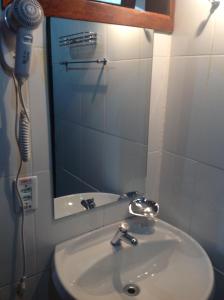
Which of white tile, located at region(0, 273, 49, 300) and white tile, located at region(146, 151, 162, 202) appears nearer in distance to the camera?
white tile, located at region(0, 273, 49, 300)

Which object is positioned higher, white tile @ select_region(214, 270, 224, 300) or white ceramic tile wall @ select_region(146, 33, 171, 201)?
white ceramic tile wall @ select_region(146, 33, 171, 201)

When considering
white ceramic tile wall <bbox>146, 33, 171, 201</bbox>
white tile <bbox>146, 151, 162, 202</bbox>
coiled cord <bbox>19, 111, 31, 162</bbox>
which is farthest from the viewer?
white tile <bbox>146, 151, 162, 202</bbox>

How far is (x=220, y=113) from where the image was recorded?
0.97 metres

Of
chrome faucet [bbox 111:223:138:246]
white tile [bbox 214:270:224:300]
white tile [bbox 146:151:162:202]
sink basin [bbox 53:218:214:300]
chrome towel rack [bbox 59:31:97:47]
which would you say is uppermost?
chrome towel rack [bbox 59:31:97:47]

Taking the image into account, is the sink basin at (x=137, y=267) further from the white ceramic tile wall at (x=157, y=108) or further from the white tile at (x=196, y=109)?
the white tile at (x=196, y=109)

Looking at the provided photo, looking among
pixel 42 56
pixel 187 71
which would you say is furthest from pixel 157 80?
pixel 42 56

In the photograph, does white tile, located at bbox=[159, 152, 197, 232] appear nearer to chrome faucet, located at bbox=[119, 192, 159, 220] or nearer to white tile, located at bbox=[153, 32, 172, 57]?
chrome faucet, located at bbox=[119, 192, 159, 220]

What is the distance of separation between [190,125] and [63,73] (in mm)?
549

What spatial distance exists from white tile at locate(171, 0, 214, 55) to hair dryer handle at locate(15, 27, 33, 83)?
635 mm

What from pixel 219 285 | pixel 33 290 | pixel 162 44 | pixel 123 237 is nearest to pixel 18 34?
pixel 162 44

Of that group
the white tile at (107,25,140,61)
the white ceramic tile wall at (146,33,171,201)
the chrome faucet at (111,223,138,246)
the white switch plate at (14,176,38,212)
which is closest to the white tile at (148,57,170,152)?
the white ceramic tile wall at (146,33,171,201)

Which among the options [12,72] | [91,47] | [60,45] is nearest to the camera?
[12,72]

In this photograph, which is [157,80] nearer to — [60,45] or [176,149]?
[176,149]

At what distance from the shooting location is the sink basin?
917 mm
